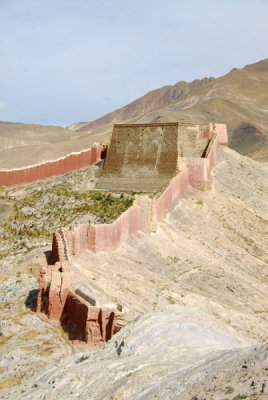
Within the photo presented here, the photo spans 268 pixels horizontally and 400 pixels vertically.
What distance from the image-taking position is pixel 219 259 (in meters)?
35.0

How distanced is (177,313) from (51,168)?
29.5 metres

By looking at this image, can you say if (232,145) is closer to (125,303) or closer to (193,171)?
(193,171)

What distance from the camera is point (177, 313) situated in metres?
17.9

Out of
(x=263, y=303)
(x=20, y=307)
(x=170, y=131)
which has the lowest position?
(x=263, y=303)

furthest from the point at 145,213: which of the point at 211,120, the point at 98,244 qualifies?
the point at 211,120

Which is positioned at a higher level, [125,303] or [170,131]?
[170,131]

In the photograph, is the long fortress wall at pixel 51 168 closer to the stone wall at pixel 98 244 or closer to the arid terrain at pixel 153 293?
the arid terrain at pixel 153 293

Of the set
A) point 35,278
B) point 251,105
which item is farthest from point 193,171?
point 251,105

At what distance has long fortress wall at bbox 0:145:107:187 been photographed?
149ft

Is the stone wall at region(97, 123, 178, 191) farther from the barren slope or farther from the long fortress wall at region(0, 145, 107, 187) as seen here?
the barren slope

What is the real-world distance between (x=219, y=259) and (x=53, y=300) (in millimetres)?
14458

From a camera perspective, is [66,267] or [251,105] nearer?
[66,267]

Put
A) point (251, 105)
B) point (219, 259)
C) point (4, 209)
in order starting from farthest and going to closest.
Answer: point (251, 105) → point (4, 209) → point (219, 259)

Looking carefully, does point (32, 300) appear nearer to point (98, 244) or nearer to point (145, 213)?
point (98, 244)
